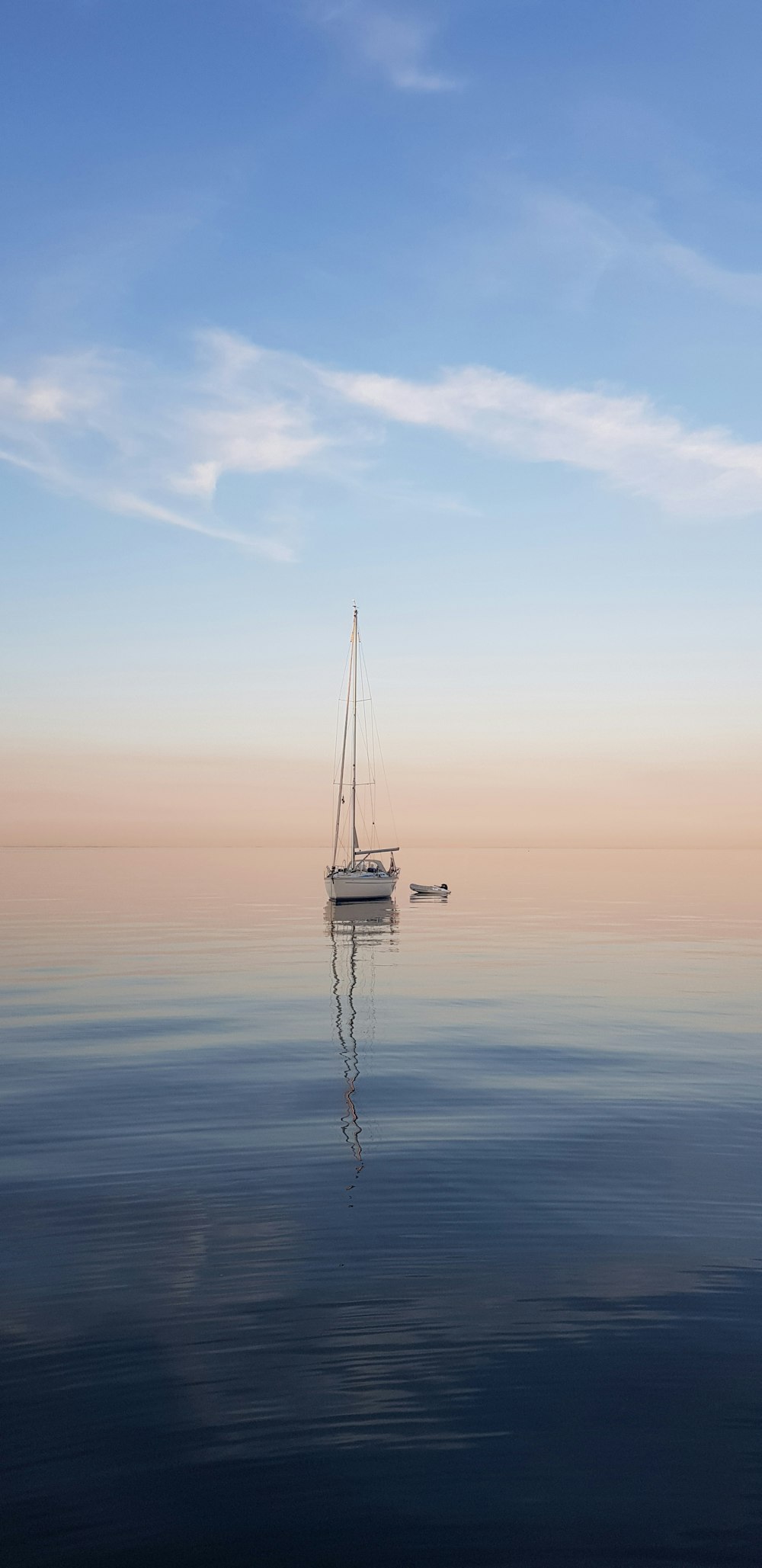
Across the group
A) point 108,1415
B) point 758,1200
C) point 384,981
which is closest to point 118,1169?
point 108,1415

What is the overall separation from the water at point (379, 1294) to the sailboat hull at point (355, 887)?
211 feet

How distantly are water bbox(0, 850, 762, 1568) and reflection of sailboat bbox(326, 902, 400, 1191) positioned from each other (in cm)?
29

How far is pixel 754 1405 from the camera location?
928 centimetres

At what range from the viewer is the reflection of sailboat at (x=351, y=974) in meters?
20.5

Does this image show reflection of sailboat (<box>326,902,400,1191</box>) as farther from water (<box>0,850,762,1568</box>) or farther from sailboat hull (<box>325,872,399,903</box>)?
sailboat hull (<box>325,872,399,903</box>)

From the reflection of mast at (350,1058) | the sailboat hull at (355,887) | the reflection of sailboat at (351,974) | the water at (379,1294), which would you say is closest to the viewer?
the water at (379,1294)

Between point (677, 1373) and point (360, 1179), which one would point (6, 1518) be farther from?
point (360, 1179)

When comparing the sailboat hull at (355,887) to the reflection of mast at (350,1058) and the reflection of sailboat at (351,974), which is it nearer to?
the reflection of sailboat at (351,974)

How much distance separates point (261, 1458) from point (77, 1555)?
5.35 feet

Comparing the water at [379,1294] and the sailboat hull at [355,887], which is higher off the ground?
the sailboat hull at [355,887]

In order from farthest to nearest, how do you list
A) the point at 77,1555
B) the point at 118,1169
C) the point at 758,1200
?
the point at 118,1169 < the point at 758,1200 < the point at 77,1555

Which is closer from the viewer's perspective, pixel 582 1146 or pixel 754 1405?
pixel 754 1405

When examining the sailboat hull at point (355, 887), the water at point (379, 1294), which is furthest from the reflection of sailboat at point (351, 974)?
the sailboat hull at point (355, 887)

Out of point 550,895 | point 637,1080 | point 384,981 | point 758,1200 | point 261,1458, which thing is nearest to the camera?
point 261,1458
